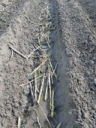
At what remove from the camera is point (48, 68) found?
563cm

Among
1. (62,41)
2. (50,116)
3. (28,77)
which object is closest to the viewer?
(50,116)

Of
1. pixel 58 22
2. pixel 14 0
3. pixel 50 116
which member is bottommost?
pixel 50 116

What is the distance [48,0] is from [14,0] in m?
1.17

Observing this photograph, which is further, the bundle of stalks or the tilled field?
the bundle of stalks

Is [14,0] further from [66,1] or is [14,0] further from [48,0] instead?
[66,1]

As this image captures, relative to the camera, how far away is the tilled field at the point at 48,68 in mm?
4453

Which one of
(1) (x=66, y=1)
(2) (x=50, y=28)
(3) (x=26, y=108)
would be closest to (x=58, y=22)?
(2) (x=50, y=28)

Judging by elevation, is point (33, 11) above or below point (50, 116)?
above

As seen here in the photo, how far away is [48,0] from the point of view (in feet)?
30.5

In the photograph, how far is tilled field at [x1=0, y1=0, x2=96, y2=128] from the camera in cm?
445

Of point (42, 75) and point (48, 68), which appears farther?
point (48, 68)

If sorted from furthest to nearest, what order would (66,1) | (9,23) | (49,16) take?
(66,1)
(49,16)
(9,23)

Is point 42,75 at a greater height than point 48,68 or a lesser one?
lesser

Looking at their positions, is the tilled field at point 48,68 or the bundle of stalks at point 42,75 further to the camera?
the bundle of stalks at point 42,75
